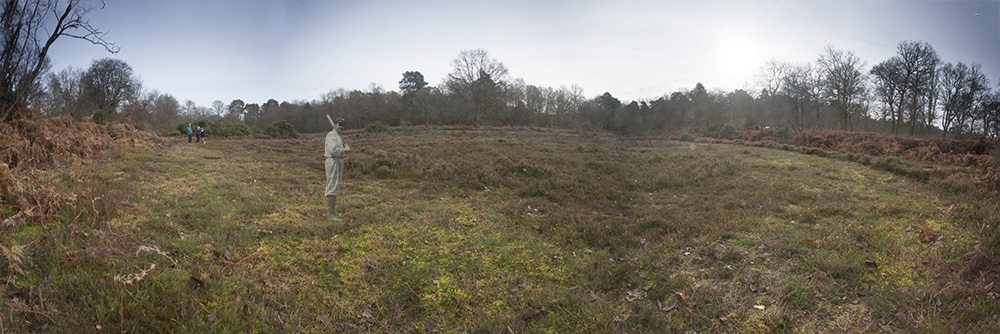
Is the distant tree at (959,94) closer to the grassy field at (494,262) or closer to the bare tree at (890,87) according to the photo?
the bare tree at (890,87)

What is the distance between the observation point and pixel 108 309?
12.5 feet

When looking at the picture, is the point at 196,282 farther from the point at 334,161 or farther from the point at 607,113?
the point at 607,113

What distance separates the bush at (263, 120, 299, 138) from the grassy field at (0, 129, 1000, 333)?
26.2 meters

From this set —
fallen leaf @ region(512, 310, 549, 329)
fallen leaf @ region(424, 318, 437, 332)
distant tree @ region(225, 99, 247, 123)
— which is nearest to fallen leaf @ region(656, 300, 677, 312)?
fallen leaf @ region(512, 310, 549, 329)

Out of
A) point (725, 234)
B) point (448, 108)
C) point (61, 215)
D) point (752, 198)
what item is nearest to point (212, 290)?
point (61, 215)

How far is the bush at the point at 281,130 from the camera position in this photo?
35.2 m

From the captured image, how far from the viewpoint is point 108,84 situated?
34.9 metres

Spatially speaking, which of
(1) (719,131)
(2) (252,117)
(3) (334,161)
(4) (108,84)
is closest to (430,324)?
(3) (334,161)

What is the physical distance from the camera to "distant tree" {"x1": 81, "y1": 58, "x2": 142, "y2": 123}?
32.9 metres

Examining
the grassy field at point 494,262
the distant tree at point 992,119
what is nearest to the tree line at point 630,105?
the distant tree at point 992,119

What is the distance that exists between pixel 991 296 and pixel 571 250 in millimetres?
4872

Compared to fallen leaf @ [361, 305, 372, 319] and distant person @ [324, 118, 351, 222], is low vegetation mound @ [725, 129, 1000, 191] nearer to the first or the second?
fallen leaf @ [361, 305, 372, 319]

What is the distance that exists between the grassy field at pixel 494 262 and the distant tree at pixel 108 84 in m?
33.4

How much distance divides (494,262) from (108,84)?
45895 millimetres
